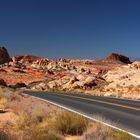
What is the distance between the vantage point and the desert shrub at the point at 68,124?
12883 millimetres

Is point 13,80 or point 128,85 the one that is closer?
point 128,85

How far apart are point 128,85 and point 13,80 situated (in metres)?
67.5

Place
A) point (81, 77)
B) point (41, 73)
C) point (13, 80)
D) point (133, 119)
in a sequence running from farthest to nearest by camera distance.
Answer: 1. point (41, 73)
2. point (13, 80)
3. point (81, 77)
4. point (133, 119)

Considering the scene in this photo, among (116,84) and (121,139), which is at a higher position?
(116,84)

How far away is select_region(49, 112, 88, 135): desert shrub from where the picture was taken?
507 inches

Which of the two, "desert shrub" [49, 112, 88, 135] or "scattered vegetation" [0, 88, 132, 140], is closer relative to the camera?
"scattered vegetation" [0, 88, 132, 140]

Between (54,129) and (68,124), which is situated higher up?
(68,124)

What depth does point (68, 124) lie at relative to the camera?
13.5m

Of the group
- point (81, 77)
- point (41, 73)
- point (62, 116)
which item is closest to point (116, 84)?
point (81, 77)

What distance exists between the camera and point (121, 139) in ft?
34.0

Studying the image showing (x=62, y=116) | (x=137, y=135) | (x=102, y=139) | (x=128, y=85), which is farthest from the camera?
(x=128, y=85)

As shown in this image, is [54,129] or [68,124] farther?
[68,124]

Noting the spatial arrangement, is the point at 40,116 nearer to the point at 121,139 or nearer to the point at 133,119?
the point at 133,119

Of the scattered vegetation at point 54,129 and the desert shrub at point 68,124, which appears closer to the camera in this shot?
the scattered vegetation at point 54,129
